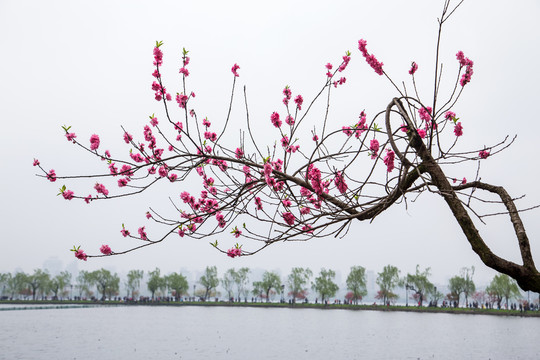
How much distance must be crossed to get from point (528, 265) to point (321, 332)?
92.2 ft

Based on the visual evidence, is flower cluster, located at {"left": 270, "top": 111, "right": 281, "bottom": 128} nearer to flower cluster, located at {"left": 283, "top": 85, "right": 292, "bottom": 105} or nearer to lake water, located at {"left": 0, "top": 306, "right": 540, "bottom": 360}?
flower cluster, located at {"left": 283, "top": 85, "right": 292, "bottom": 105}

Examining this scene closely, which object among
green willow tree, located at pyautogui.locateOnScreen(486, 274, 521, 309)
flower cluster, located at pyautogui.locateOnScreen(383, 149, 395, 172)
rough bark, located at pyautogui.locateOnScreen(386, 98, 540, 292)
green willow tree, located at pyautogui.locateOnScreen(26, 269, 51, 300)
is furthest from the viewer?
green willow tree, located at pyautogui.locateOnScreen(26, 269, 51, 300)

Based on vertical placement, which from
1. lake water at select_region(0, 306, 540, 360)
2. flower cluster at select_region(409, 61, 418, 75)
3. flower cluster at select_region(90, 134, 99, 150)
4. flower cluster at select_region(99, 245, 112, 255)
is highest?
flower cluster at select_region(409, 61, 418, 75)

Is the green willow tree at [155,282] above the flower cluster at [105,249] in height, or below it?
below

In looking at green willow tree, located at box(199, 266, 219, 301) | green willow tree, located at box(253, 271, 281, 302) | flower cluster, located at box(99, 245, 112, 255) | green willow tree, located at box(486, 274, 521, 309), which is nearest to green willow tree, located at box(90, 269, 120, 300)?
green willow tree, located at box(199, 266, 219, 301)

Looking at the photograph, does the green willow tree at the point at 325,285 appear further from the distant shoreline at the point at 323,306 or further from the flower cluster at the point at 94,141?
the flower cluster at the point at 94,141

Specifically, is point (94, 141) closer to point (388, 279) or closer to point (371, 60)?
point (371, 60)

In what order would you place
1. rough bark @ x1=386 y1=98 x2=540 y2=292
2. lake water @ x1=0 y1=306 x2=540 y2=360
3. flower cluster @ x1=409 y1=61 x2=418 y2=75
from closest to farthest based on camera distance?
rough bark @ x1=386 y1=98 x2=540 y2=292 < flower cluster @ x1=409 y1=61 x2=418 y2=75 < lake water @ x1=0 y1=306 x2=540 y2=360

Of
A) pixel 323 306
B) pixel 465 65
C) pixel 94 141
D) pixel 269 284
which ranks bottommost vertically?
pixel 323 306

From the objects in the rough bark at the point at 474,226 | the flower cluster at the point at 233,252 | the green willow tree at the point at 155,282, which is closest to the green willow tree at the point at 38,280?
the green willow tree at the point at 155,282

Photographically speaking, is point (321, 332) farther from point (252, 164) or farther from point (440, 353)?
point (252, 164)

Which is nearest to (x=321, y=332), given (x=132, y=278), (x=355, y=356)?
(x=355, y=356)

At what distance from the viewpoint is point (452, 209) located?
3.24 m

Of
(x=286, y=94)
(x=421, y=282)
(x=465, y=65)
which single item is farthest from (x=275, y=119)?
(x=421, y=282)
